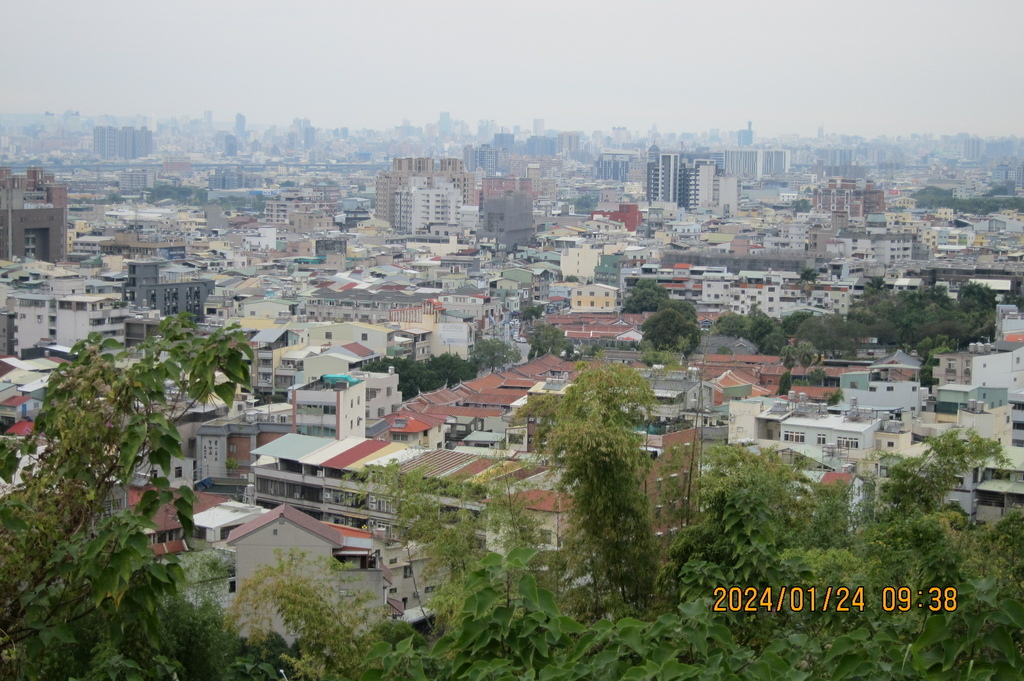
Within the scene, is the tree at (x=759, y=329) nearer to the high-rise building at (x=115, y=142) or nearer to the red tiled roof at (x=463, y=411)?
the red tiled roof at (x=463, y=411)

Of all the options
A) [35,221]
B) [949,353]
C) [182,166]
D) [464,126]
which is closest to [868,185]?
[35,221]

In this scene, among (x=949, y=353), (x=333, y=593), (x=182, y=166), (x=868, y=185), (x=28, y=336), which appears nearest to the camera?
(x=333, y=593)

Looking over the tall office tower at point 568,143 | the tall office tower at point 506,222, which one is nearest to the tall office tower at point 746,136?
the tall office tower at point 568,143

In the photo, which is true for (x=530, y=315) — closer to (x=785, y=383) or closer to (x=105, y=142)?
(x=785, y=383)

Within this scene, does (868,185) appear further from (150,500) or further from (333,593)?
(150,500)

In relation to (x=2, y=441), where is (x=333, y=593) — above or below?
below
